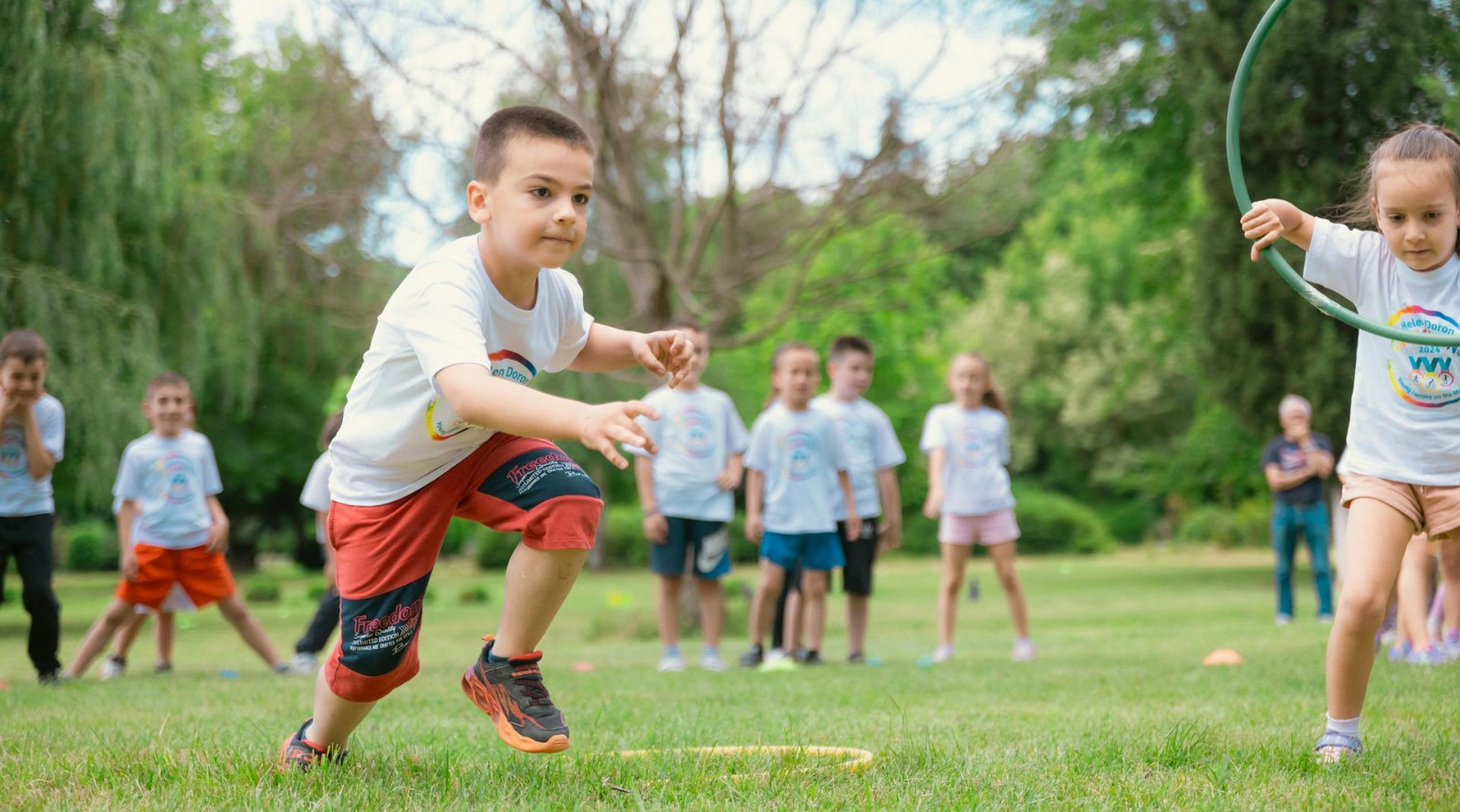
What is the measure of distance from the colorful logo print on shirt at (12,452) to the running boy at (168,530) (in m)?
0.86

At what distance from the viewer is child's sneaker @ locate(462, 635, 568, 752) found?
11.5ft

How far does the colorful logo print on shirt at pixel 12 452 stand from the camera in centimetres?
757

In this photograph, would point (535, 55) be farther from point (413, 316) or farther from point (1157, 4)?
point (413, 316)

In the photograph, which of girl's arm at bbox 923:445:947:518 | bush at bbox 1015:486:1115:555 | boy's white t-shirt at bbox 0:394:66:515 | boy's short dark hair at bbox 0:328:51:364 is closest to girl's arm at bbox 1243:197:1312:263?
girl's arm at bbox 923:445:947:518

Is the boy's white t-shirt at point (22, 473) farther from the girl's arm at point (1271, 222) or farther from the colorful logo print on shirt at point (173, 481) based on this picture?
the girl's arm at point (1271, 222)

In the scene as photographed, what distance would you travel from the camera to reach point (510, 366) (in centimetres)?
374

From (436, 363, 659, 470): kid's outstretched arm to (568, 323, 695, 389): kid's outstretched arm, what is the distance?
571mm

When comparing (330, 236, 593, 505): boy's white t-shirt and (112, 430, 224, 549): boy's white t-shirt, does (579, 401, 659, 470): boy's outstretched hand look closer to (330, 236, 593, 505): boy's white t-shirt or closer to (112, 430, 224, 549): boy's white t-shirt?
(330, 236, 593, 505): boy's white t-shirt

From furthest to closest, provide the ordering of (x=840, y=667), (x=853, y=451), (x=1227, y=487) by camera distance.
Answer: (x=1227, y=487), (x=853, y=451), (x=840, y=667)

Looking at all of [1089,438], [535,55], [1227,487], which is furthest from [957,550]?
[1089,438]

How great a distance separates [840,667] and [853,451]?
203 cm

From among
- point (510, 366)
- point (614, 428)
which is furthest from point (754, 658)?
point (614, 428)

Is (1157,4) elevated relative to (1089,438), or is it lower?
elevated

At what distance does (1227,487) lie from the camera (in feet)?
111
